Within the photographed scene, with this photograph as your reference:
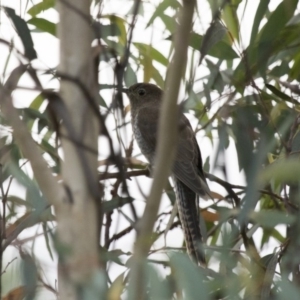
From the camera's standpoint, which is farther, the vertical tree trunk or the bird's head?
the bird's head

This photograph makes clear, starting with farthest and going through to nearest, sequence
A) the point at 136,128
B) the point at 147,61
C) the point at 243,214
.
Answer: the point at 136,128 → the point at 147,61 → the point at 243,214

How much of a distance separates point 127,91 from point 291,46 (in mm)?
1858

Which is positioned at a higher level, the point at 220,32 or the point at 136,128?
the point at 136,128

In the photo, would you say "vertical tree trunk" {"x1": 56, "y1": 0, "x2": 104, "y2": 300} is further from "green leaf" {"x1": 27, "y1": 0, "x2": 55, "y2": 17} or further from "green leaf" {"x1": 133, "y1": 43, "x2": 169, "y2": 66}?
"green leaf" {"x1": 133, "y1": 43, "x2": 169, "y2": 66}

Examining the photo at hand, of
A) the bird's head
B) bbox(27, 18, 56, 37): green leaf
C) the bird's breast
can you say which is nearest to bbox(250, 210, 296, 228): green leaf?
bbox(27, 18, 56, 37): green leaf

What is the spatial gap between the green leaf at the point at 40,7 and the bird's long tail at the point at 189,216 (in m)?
0.95

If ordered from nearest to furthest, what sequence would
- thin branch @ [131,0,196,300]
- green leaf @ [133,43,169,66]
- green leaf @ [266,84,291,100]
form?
thin branch @ [131,0,196,300] < green leaf @ [266,84,291,100] < green leaf @ [133,43,169,66]

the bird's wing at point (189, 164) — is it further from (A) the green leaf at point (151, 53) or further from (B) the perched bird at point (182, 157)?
(A) the green leaf at point (151, 53)

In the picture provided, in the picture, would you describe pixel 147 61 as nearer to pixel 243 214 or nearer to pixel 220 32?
pixel 220 32

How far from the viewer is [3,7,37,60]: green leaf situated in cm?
187

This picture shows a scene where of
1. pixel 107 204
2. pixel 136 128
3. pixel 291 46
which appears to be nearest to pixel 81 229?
pixel 107 204

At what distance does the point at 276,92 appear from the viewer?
2545mm

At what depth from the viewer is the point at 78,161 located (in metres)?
1.38

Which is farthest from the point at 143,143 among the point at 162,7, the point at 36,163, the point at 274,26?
the point at 36,163
